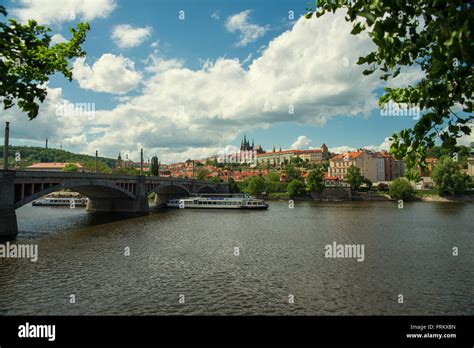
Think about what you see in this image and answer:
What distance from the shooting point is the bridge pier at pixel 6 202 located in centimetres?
3064

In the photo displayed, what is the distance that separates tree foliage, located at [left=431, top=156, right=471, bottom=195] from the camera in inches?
3585

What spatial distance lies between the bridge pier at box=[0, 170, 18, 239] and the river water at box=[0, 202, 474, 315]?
1648 millimetres

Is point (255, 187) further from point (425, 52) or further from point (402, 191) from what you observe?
point (425, 52)

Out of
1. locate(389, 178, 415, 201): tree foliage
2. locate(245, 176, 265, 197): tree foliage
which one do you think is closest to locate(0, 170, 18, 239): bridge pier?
locate(245, 176, 265, 197): tree foliage

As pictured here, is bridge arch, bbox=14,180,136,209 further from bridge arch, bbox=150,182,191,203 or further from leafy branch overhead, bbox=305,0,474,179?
leafy branch overhead, bbox=305,0,474,179

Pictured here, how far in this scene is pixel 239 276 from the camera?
61.7ft

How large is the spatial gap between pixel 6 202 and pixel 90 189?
81.6 feet

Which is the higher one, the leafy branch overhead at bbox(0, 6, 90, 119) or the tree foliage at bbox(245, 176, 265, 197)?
the leafy branch overhead at bbox(0, 6, 90, 119)

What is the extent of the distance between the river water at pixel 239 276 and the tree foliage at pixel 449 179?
69379mm

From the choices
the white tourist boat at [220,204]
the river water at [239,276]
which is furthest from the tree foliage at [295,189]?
the river water at [239,276]

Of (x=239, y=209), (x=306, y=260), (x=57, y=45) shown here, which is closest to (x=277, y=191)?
(x=239, y=209)

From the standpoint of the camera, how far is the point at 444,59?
5004 millimetres
